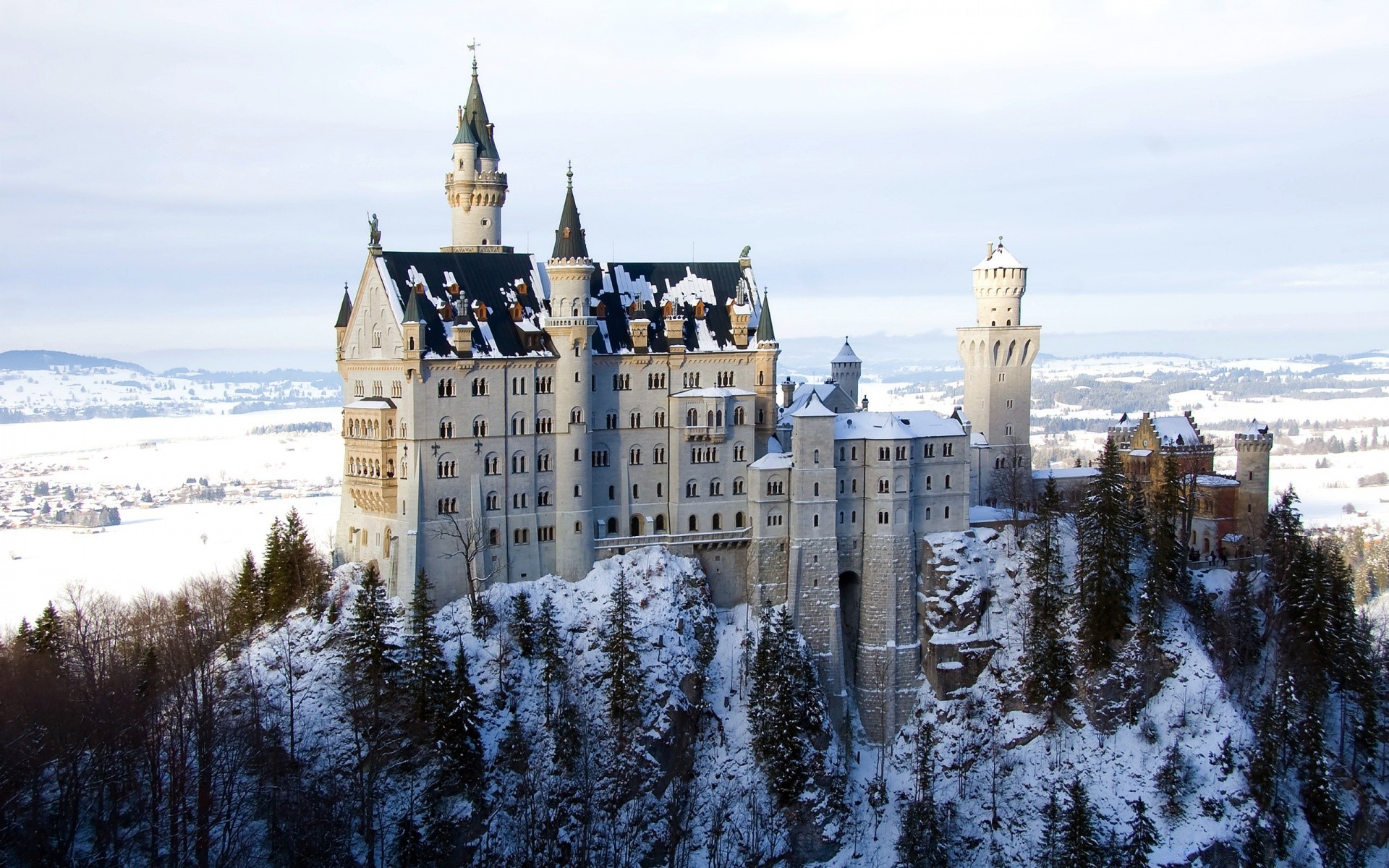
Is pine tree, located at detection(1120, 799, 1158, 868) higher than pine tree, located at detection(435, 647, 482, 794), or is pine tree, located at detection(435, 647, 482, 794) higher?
pine tree, located at detection(435, 647, 482, 794)

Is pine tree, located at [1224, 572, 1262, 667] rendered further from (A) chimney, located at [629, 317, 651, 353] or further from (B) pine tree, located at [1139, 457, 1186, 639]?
(A) chimney, located at [629, 317, 651, 353]

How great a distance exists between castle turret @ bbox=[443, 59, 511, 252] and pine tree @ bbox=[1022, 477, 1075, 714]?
132 ft

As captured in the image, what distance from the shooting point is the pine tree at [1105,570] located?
8444 cm

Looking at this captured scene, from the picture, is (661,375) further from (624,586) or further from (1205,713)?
(1205,713)

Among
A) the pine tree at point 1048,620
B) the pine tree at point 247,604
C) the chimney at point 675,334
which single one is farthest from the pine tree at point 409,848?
the pine tree at point 1048,620

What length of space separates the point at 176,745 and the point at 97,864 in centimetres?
886

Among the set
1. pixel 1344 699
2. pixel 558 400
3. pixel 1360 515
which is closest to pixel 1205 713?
pixel 1344 699

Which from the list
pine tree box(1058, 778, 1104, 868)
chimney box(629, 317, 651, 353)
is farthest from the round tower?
pine tree box(1058, 778, 1104, 868)

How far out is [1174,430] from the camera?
102188 mm

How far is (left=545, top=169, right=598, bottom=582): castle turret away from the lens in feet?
279

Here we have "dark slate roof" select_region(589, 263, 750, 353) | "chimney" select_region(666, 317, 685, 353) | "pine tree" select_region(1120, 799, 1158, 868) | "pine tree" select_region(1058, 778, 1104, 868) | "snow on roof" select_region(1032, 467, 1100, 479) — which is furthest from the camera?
"snow on roof" select_region(1032, 467, 1100, 479)

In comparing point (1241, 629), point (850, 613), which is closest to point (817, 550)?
point (850, 613)

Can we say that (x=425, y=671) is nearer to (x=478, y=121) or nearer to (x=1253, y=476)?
(x=478, y=121)

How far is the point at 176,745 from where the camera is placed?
238 ft
